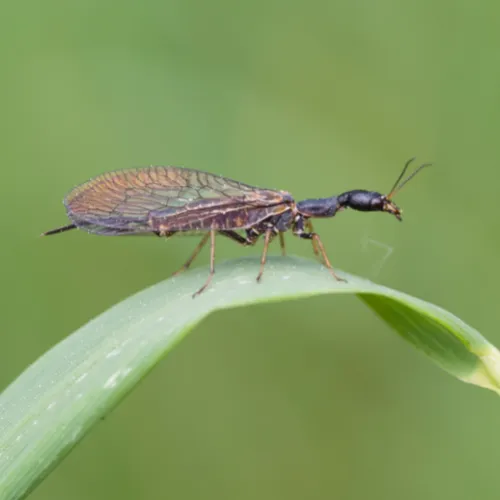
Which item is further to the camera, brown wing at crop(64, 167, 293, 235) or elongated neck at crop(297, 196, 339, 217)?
elongated neck at crop(297, 196, 339, 217)

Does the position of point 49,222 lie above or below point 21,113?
below

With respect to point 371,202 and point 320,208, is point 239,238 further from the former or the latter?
point 371,202

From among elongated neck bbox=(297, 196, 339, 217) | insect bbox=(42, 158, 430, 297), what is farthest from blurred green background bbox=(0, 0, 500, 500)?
insect bbox=(42, 158, 430, 297)

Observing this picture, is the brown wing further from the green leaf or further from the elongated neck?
the green leaf

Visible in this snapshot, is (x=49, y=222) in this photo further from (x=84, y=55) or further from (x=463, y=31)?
(x=463, y=31)

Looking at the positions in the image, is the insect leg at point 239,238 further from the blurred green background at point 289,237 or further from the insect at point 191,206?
the blurred green background at point 289,237

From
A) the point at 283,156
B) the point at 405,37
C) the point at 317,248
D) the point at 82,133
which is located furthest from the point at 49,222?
the point at 405,37
